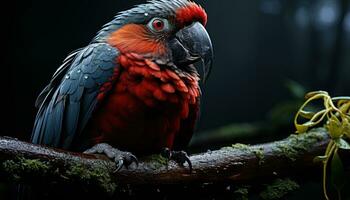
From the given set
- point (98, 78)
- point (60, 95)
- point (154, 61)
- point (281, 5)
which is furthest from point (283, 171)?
point (281, 5)

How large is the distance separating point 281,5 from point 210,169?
2.02m

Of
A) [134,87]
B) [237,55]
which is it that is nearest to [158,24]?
[134,87]

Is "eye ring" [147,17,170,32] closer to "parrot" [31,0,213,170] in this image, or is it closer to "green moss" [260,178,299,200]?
"parrot" [31,0,213,170]

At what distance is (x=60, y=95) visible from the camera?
1955 mm

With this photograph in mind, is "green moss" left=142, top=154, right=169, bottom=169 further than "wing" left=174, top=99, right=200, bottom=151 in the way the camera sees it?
No

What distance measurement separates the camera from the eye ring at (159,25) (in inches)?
79.0

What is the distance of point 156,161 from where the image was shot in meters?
1.65

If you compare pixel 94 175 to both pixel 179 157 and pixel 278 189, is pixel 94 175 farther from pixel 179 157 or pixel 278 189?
pixel 278 189

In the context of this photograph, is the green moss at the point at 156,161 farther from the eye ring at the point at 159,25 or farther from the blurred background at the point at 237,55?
the blurred background at the point at 237,55

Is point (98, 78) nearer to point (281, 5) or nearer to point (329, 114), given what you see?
point (329, 114)

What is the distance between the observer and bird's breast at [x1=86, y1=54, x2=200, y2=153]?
1822 millimetres

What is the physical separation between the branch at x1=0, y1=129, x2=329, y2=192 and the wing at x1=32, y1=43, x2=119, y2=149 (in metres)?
0.39

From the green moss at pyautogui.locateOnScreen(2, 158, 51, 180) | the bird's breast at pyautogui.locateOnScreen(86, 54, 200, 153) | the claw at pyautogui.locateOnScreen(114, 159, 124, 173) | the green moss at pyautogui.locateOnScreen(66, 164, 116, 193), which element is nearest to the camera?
the green moss at pyautogui.locateOnScreen(2, 158, 51, 180)

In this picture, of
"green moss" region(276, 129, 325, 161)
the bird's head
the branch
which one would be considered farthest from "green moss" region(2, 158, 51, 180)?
"green moss" region(276, 129, 325, 161)
